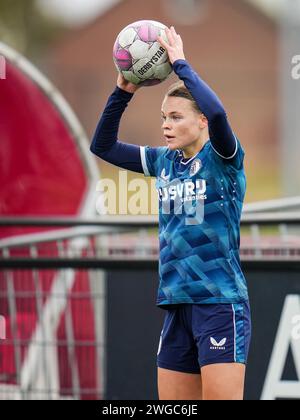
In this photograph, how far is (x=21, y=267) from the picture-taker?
695cm

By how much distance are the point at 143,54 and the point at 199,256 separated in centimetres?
98

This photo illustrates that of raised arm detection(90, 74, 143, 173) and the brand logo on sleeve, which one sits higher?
raised arm detection(90, 74, 143, 173)

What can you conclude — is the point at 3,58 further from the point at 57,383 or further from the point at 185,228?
the point at 185,228

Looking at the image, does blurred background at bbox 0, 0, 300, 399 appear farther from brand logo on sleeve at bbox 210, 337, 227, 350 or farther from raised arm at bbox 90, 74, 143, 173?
brand logo on sleeve at bbox 210, 337, 227, 350

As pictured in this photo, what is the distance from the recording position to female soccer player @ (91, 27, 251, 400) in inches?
202

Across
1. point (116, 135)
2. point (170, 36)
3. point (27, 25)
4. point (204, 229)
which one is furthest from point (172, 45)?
point (27, 25)

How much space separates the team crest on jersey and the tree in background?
3969cm

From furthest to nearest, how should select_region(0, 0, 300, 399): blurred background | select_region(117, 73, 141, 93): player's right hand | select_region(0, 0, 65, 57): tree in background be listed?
1. select_region(0, 0, 65, 57): tree in background
2. select_region(0, 0, 300, 399): blurred background
3. select_region(117, 73, 141, 93): player's right hand

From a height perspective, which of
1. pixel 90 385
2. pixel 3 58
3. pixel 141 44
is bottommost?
pixel 90 385

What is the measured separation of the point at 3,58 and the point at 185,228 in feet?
10.6

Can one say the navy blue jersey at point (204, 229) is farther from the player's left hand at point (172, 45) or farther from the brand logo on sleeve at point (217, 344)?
the brand logo on sleeve at point (217, 344)

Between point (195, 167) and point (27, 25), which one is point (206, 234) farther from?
point (27, 25)

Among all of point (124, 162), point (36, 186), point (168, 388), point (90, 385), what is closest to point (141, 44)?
point (124, 162)

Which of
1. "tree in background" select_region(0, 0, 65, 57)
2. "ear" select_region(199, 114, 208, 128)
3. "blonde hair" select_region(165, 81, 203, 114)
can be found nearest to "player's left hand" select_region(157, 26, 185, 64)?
"blonde hair" select_region(165, 81, 203, 114)
